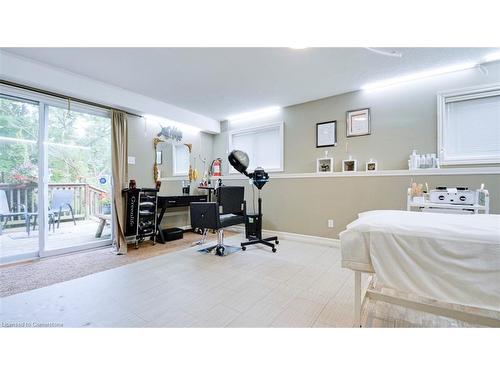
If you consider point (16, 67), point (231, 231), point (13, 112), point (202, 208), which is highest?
point (16, 67)

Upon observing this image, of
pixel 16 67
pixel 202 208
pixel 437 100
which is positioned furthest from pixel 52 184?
pixel 437 100

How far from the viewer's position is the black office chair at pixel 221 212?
9.23 ft

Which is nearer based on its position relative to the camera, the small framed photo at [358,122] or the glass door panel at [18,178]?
the glass door panel at [18,178]

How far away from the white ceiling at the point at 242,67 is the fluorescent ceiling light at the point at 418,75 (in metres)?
0.12

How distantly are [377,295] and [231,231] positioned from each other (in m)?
3.43

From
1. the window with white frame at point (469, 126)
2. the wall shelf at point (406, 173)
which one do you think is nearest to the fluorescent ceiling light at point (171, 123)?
the wall shelf at point (406, 173)

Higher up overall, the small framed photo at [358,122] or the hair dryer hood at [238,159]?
the small framed photo at [358,122]

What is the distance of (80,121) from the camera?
3.28 metres

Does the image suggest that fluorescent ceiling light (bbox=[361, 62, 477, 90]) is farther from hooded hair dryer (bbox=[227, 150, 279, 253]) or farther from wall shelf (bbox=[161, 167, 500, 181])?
hooded hair dryer (bbox=[227, 150, 279, 253])

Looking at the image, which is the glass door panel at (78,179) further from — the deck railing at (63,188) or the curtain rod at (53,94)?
the curtain rod at (53,94)

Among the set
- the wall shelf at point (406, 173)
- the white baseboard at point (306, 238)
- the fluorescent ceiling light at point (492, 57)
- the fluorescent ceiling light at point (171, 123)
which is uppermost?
the fluorescent ceiling light at point (492, 57)

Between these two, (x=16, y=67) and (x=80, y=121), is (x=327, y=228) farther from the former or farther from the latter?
(x=16, y=67)

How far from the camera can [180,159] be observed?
180 inches

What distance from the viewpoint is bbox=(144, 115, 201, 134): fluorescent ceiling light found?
3.99 m
